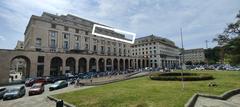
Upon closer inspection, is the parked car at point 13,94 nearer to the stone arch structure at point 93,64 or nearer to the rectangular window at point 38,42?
the rectangular window at point 38,42

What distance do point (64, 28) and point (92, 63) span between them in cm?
1784

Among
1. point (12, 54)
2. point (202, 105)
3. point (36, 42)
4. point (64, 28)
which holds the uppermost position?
point (64, 28)

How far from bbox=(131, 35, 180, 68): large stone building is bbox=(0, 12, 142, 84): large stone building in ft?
97.1

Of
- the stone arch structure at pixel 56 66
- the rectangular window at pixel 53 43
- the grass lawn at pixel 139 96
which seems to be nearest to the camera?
the grass lawn at pixel 139 96

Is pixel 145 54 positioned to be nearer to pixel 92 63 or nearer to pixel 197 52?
pixel 92 63

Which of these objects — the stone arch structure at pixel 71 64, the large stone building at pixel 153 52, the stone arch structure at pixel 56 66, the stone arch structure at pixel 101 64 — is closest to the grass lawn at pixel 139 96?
the stone arch structure at pixel 56 66

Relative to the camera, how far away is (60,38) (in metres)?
60.5

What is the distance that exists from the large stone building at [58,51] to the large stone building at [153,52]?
97.1 ft

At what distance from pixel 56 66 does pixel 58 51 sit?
709 centimetres

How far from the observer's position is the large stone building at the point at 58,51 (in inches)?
1737

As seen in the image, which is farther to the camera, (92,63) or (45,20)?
(92,63)

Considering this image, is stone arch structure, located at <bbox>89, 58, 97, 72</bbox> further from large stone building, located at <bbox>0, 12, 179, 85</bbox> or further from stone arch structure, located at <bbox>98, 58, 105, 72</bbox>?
stone arch structure, located at <bbox>98, 58, 105, 72</bbox>

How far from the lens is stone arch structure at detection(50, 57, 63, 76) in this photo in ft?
172

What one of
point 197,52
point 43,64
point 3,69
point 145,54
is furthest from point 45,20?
point 197,52
